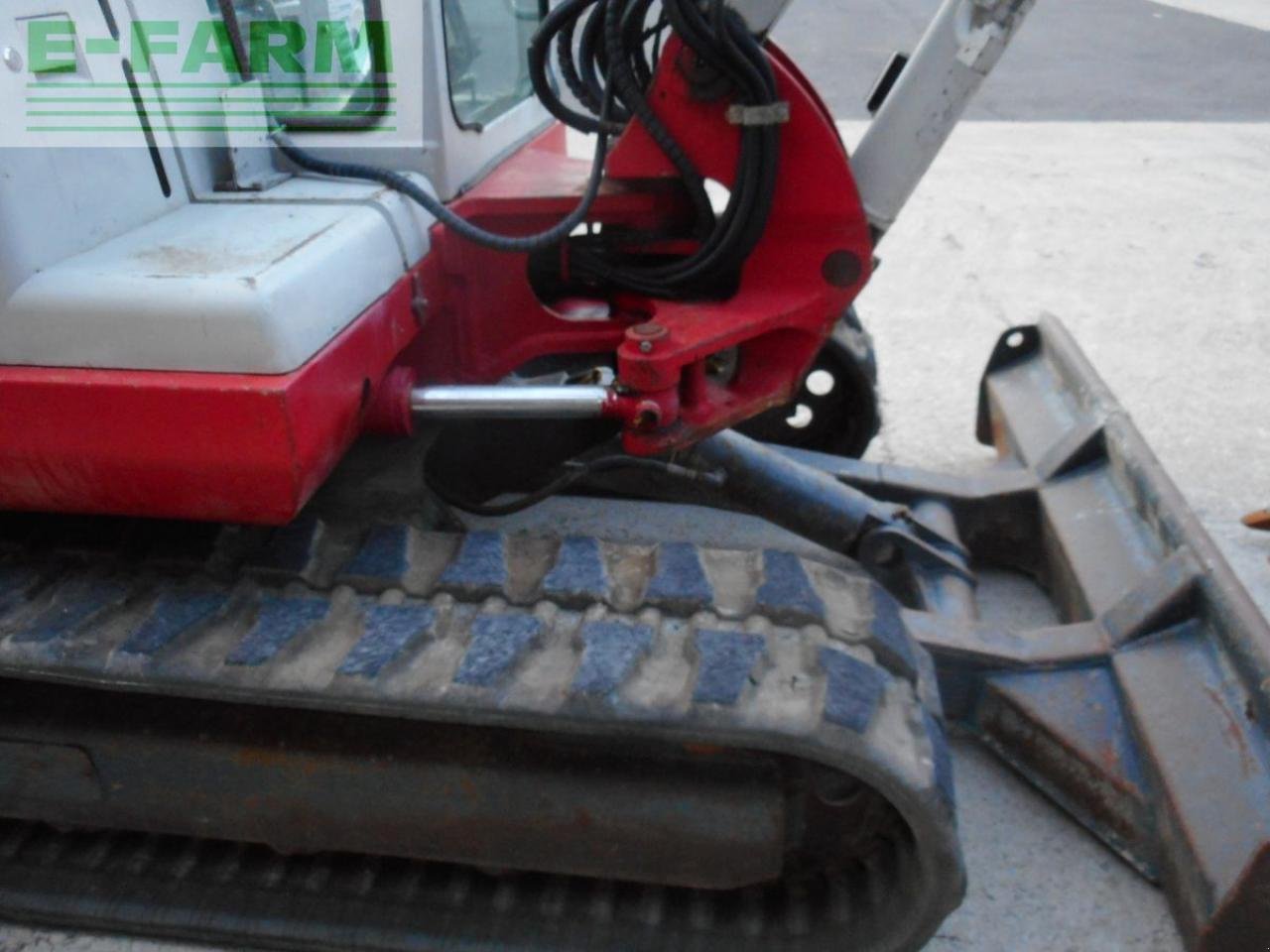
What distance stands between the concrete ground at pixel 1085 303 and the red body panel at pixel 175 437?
73cm

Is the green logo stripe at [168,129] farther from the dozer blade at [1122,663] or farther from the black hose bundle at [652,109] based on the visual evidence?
the dozer blade at [1122,663]

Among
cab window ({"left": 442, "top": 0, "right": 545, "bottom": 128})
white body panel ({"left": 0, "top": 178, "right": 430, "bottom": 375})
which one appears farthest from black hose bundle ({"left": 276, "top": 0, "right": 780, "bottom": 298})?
white body panel ({"left": 0, "top": 178, "right": 430, "bottom": 375})

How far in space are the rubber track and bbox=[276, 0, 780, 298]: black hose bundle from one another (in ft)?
1.47

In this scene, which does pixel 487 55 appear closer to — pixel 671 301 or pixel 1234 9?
pixel 671 301

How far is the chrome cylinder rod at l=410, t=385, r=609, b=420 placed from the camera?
1.51 metres

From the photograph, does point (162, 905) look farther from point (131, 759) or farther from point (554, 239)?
point (554, 239)

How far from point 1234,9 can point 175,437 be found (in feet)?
43.2

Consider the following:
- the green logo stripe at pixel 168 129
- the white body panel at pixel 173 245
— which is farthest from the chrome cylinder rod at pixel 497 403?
the green logo stripe at pixel 168 129

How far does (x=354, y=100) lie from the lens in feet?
5.18

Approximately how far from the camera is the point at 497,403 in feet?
4.96

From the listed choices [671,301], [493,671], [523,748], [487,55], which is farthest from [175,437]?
[487,55]

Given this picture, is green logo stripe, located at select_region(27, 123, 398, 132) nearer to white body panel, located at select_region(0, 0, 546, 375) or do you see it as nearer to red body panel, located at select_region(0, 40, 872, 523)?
white body panel, located at select_region(0, 0, 546, 375)

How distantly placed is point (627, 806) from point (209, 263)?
2.71ft

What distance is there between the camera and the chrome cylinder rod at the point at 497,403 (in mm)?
1509
